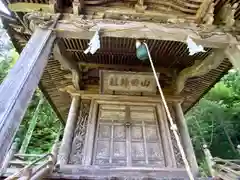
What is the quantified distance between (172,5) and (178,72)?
219 centimetres

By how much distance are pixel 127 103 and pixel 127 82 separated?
51 cm

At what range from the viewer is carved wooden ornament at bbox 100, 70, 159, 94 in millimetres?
6051

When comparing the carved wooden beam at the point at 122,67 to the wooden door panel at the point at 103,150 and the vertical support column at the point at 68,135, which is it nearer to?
→ the vertical support column at the point at 68,135

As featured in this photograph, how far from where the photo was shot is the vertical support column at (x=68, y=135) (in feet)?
16.8

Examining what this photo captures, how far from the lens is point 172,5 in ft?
15.5

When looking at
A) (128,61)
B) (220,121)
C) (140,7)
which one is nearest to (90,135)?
(128,61)

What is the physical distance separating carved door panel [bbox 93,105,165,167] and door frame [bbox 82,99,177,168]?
0.09 metres

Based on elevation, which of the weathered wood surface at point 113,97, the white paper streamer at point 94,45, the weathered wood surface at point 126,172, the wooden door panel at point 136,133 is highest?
the weathered wood surface at point 113,97

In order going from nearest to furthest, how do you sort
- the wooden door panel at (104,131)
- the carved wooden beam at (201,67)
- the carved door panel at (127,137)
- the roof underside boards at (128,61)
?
the carved wooden beam at (201,67) < the carved door panel at (127,137) < the roof underside boards at (128,61) < the wooden door panel at (104,131)

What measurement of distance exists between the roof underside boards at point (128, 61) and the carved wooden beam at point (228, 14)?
14 centimetres

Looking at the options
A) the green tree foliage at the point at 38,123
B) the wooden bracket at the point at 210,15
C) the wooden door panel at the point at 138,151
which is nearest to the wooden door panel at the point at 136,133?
the wooden door panel at the point at 138,151

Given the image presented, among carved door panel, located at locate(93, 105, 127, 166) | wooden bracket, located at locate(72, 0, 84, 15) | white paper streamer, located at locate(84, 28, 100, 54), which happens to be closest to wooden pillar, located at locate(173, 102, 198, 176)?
carved door panel, located at locate(93, 105, 127, 166)

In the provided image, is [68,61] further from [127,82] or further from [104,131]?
[104,131]

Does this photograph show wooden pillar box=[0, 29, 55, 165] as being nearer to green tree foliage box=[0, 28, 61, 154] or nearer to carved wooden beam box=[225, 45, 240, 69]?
carved wooden beam box=[225, 45, 240, 69]
